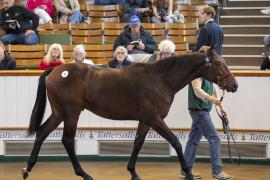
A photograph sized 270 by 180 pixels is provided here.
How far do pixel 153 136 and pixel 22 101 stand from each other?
1976 mm

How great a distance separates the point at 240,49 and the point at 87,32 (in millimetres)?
3334

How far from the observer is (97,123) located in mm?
12734

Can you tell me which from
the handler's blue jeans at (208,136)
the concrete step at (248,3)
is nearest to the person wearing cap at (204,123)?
the handler's blue jeans at (208,136)

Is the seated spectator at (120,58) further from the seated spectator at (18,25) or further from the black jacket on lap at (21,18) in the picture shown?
the black jacket on lap at (21,18)

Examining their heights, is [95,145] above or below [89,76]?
below

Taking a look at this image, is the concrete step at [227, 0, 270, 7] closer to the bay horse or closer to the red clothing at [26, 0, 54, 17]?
the red clothing at [26, 0, 54, 17]

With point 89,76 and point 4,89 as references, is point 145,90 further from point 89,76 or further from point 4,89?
point 4,89

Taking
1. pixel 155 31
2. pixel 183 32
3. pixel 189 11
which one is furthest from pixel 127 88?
pixel 189 11

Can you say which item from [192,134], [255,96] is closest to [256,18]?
[255,96]

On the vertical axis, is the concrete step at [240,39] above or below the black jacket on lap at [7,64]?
below

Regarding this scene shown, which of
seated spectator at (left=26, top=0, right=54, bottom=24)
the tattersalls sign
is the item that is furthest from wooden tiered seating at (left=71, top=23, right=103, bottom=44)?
the tattersalls sign

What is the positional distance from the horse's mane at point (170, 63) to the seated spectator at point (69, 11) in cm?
619

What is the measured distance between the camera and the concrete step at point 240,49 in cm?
1758

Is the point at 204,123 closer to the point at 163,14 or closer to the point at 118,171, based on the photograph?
the point at 118,171
